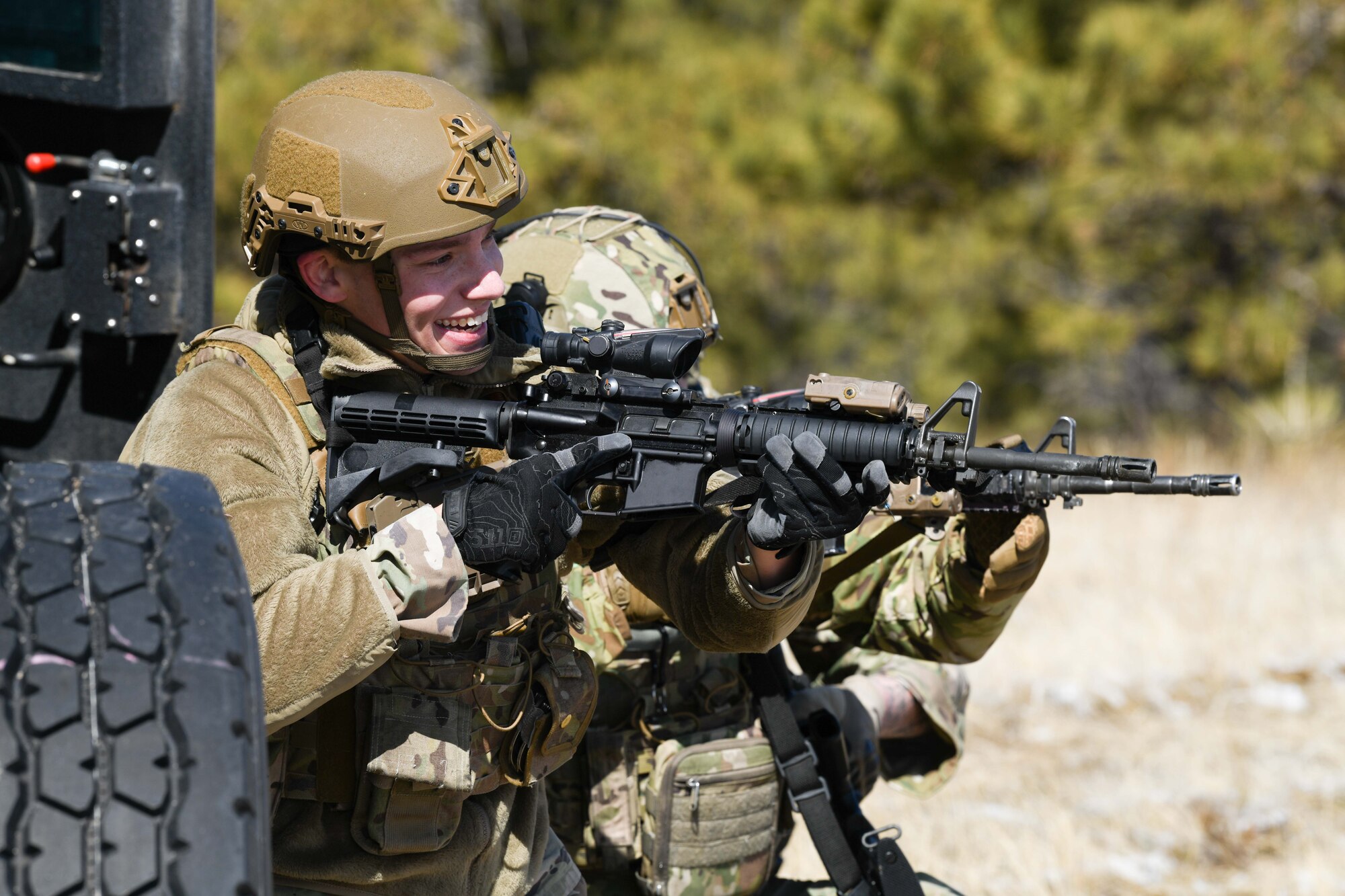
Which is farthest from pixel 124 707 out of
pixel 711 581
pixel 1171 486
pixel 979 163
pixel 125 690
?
pixel 979 163

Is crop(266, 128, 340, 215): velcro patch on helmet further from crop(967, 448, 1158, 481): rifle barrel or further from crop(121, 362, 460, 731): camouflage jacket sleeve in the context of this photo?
crop(967, 448, 1158, 481): rifle barrel

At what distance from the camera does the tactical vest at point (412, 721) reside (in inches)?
100

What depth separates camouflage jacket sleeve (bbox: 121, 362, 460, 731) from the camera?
2.28 metres

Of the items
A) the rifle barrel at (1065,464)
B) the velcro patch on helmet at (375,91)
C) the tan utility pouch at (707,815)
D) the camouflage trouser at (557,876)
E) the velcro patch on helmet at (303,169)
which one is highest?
the velcro patch on helmet at (375,91)

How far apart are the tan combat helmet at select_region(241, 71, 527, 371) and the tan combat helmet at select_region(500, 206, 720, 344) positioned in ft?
2.70

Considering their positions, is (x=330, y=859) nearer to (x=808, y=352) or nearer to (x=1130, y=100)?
(x=1130, y=100)

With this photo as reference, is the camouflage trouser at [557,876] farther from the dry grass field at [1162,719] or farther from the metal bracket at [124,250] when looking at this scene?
the dry grass field at [1162,719]

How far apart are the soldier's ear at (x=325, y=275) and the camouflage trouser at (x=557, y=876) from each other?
3.42 feet

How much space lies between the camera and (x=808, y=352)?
46.8 feet

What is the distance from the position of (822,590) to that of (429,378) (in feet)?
4.56

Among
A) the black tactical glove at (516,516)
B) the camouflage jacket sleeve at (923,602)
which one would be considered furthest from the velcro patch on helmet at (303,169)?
the camouflage jacket sleeve at (923,602)

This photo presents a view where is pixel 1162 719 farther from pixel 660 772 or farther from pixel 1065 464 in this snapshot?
pixel 1065 464

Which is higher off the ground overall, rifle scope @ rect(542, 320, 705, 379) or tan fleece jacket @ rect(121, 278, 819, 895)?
rifle scope @ rect(542, 320, 705, 379)

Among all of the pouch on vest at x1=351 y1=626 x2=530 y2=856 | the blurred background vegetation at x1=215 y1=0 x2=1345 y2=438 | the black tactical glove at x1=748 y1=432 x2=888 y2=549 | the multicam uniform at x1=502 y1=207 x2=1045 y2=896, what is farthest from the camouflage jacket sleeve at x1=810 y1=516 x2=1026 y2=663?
the blurred background vegetation at x1=215 y1=0 x2=1345 y2=438
